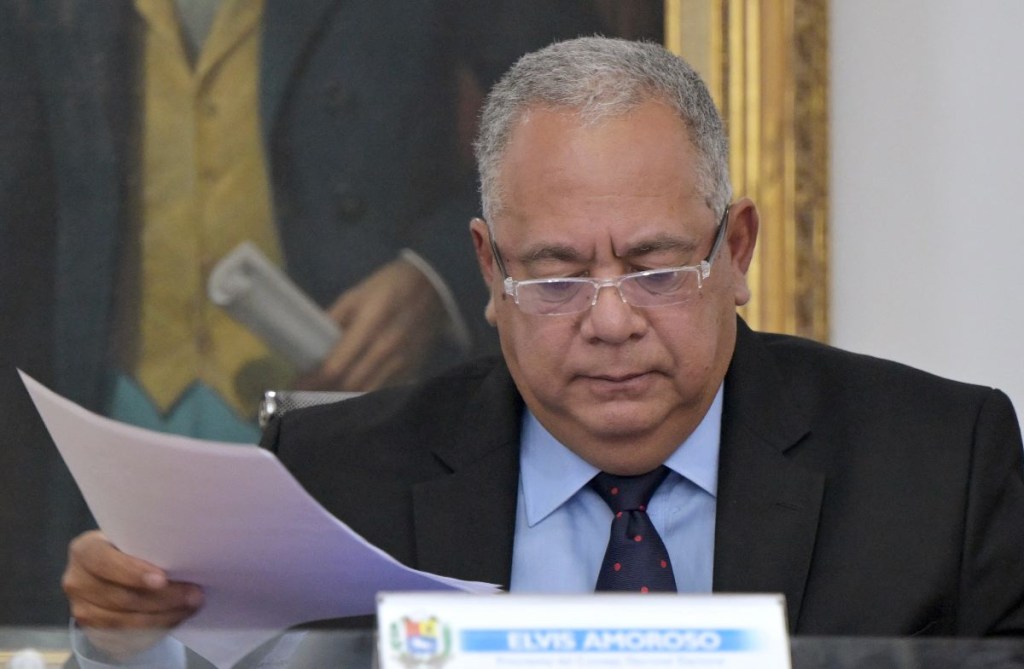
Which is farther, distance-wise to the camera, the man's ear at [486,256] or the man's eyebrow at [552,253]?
the man's ear at [486,256]

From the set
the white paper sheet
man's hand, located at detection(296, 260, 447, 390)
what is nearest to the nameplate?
the white paper sheet

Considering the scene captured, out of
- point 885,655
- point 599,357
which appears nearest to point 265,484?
point 885,655

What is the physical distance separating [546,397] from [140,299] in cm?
135

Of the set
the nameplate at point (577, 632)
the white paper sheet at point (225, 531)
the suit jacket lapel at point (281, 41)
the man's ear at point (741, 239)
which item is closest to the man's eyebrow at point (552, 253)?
the man's ear at point (741, 239)

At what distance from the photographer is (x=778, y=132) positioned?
10.2 ft

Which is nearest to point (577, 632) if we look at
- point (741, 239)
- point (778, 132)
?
point (741, 239)

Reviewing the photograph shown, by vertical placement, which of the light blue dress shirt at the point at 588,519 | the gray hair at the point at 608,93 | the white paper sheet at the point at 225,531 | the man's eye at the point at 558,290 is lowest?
the light blue dress shirt at the point at 588,519

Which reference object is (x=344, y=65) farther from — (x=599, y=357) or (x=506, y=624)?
(x=506, y=624)

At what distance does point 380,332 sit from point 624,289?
1.26 metres

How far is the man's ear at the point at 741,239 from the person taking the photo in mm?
2098

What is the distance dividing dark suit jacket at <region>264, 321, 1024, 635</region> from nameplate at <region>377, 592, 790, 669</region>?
0.87 meters

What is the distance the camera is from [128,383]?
9.98ft

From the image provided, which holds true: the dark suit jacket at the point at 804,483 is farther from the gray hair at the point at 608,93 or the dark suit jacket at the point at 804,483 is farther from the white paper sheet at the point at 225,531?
the white paper sheet at the point at 225,531

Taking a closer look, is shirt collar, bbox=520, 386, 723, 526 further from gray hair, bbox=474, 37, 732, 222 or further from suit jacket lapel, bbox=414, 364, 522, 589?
gray hair, bbox=474, 37, 732, 222
